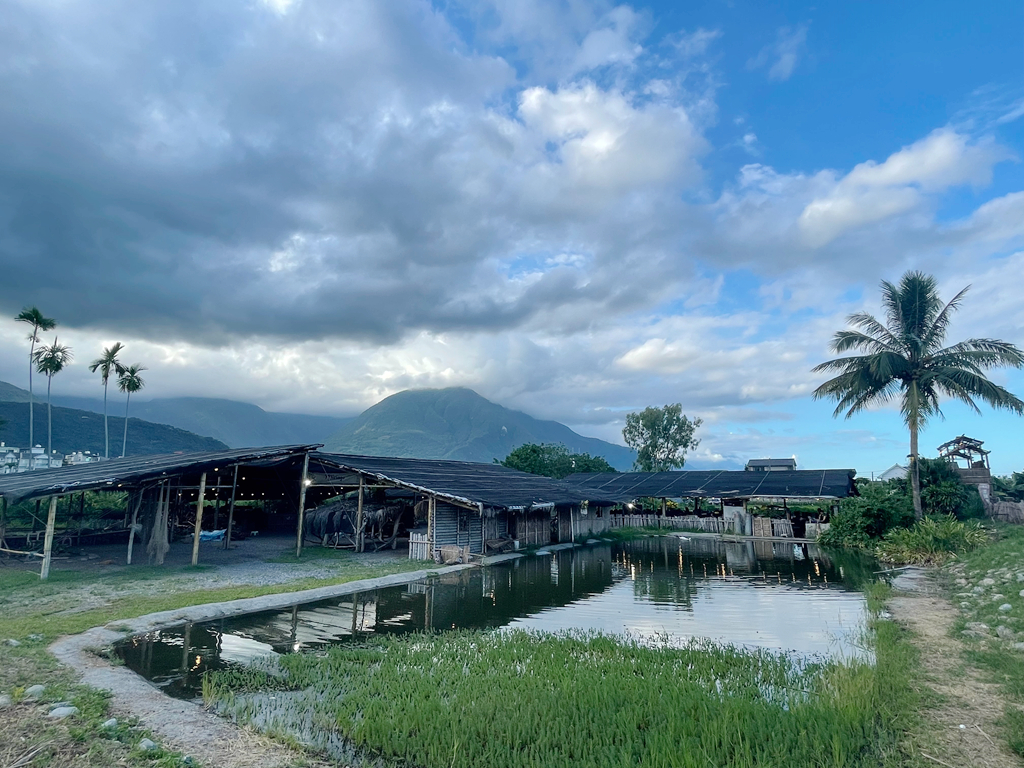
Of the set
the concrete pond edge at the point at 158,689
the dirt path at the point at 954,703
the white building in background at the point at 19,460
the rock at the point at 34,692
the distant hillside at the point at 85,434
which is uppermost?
the distant hillside at the point at 85,434

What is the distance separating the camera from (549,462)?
64.6 metres

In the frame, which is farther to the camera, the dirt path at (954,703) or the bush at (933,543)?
the bush at (933,543)

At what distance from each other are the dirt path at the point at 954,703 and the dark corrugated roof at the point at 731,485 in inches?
926

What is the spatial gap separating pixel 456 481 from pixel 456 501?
4195 mm

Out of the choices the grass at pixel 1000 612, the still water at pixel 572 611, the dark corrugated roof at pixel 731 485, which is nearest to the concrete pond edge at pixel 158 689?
the still water at pixel 572 611

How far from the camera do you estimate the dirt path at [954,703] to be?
675 cm

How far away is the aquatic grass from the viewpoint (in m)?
6.93

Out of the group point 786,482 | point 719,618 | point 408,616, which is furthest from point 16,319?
point 786,482

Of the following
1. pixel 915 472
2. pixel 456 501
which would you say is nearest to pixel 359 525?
pixel 456 501

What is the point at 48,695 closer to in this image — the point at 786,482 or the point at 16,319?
the point at 786,482

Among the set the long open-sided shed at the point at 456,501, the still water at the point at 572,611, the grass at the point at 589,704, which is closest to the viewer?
the grass at the point at 589,704

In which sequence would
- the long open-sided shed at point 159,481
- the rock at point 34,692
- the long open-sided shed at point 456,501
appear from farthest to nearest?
1. the long open-sided shed at point 456,501
2. the long open-sided shed at point 159,481
3. the rock at point 34,692

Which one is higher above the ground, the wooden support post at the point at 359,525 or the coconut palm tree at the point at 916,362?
the coconut palm tree at the point at 916,362

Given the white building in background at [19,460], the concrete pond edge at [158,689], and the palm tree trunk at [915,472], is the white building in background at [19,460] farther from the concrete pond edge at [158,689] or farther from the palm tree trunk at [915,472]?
the palm tree trunk at [915,472]
